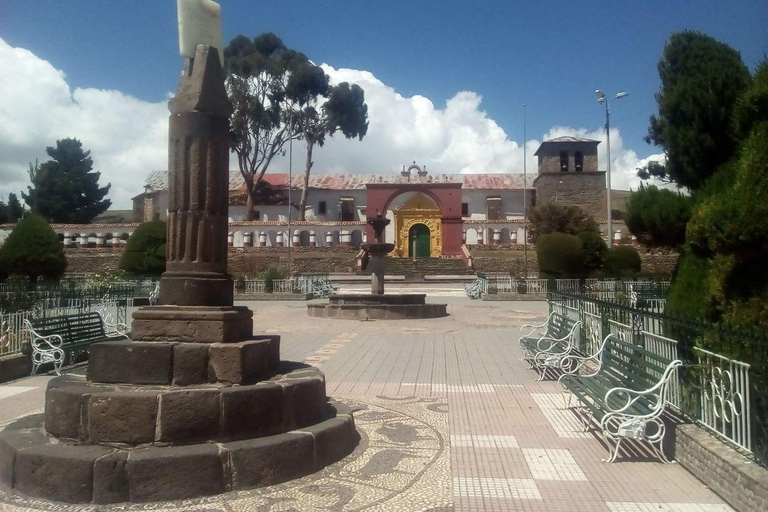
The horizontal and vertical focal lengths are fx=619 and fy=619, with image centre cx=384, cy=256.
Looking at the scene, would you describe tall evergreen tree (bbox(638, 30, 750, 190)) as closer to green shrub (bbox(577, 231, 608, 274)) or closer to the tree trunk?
green shrub (bbox(577, 231, 608, 274))

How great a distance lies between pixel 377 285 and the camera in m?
18.2

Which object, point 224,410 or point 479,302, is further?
point 479,302

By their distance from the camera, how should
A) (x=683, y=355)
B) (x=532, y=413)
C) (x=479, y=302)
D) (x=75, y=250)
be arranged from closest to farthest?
(x=683, y=355)
(x=532, y=413)
(x=479, y=302)
(x=75, y=250)

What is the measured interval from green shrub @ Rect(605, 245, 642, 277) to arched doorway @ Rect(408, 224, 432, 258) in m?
18.0

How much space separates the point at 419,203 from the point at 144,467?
42.1 m

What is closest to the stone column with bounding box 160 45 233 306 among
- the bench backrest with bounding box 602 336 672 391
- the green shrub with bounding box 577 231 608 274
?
the bench backrest with bounding box 602 336 672 391

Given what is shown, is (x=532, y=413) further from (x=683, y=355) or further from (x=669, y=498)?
(x=669, y=498)

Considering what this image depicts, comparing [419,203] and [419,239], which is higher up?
[419,203]

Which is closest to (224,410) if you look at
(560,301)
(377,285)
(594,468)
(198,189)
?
(198,189)

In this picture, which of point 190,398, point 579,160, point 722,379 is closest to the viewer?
point 722,379

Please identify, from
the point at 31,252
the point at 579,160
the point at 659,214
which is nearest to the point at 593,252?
the point at 659,214

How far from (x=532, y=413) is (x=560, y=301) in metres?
5.81

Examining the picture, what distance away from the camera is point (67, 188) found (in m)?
54.1

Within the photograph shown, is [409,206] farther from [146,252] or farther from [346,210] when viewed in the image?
[146,252]
